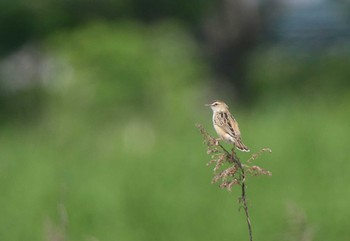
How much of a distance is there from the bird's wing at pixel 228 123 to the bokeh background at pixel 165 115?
13.4 inches

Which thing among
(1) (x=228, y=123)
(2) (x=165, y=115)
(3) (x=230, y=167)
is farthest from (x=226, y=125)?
(2) (x=165, y=115)

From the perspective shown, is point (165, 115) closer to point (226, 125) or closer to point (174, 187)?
point (174, 187)

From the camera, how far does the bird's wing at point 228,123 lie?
398 centimetres

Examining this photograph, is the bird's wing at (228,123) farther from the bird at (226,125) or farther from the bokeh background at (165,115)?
the bokeh background at (165,115)

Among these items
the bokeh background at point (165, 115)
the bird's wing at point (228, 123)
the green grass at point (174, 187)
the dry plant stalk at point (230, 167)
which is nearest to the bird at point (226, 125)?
the bird's wing at point (228, 123)

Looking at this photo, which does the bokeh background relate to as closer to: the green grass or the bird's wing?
the green grass

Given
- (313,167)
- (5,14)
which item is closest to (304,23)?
(5,14)

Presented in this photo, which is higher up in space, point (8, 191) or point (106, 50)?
point (106, 50)

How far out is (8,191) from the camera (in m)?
10.3

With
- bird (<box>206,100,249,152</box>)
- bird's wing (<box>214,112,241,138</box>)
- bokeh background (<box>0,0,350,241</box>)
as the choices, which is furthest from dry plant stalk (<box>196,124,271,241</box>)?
bird's wing (<box>214,112,241,138</box>)

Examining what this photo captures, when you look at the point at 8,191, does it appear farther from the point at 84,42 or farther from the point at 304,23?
the point at 304,23

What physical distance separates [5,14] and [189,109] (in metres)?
6.42

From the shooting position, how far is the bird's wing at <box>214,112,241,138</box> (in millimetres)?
3982

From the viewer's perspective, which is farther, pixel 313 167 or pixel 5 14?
pixel 5 14
